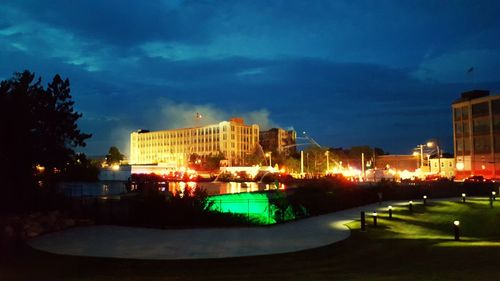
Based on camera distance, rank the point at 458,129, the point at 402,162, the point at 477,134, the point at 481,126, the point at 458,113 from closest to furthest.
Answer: the point at 481,126 < the point at 477,134 < the point at 458,129 < the point at 458,113 < the point at 402,162

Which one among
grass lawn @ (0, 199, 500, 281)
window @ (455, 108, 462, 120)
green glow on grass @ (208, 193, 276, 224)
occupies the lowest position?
grass lawn @ (0, 199, 500, 281)

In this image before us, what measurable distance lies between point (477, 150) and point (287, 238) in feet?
291

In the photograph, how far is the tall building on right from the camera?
94812 millimetres

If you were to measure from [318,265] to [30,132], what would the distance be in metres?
19.0

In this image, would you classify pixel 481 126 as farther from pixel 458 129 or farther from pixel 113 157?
pixel 113 157

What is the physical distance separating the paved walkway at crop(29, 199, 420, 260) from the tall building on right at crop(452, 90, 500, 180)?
80.1m

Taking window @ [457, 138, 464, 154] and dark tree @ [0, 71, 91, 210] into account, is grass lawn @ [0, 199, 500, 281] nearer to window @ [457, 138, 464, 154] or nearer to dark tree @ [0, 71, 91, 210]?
dark tree @ [0, 71, 91, 210]

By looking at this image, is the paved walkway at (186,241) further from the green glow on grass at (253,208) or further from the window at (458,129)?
the window at (458,129)

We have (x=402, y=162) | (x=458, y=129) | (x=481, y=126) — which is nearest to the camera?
(x=481, y=126)

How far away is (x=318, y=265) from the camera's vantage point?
1473 cm

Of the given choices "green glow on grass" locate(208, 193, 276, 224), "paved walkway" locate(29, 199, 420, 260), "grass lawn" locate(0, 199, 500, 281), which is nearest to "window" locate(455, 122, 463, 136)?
"green glow on grass" locate(208, 193, 276, 224)

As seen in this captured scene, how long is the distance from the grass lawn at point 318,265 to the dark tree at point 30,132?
8212 mm

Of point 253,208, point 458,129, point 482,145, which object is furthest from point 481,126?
point 253,208

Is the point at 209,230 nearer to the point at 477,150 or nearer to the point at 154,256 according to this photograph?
the point at 154,256
